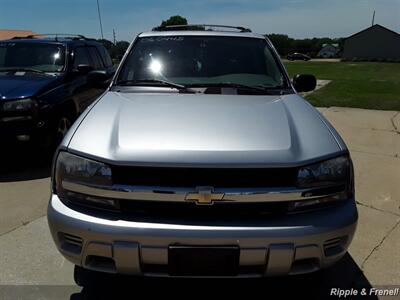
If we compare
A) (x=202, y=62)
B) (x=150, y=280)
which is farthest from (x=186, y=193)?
(x=202, y=62)

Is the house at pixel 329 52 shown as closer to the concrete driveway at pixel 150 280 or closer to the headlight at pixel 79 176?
the concrete driveway at pixel 150 280

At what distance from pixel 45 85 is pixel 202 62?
2680 millimetres

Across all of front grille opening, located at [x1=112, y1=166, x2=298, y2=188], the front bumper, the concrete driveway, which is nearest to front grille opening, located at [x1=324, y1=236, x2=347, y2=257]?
the front bumper

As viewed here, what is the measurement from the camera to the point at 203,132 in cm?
247

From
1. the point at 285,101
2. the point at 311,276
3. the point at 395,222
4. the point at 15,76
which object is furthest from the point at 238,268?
the point at 15,76

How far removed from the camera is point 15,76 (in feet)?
19.3

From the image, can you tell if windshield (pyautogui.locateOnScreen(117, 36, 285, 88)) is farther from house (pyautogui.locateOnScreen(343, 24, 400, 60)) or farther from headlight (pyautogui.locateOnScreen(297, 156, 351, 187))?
house (pyautogui.locateOnScreen(343, 24, 400, 60))

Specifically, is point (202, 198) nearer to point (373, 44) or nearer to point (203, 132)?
point (203, 132)

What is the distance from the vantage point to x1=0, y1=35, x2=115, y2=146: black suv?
5.21m

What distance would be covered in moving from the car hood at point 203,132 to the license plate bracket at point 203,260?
442 millimetres

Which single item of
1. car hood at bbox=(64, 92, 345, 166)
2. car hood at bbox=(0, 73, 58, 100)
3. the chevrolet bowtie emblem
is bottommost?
car hood at bbox=(0, 73, 58, 100)

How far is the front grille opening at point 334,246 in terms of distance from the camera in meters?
2.31

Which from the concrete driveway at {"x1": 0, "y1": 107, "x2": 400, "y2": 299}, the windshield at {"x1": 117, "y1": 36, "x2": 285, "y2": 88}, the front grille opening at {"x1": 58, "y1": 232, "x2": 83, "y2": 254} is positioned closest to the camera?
the front grille opening at {"x1": 58, "y1": 232, "x2": 83, "y2": 254}

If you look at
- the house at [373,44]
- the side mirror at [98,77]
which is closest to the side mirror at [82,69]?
the side mirror at [98,77]
